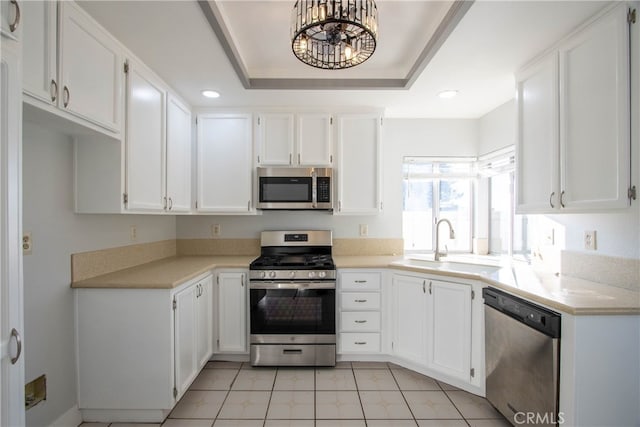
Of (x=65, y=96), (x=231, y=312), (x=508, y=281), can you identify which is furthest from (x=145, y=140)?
(x=508, y=281)

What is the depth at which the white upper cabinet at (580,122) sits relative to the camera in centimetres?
142

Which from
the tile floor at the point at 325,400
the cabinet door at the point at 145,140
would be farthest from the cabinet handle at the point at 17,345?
the tile floor at the point at 325,400

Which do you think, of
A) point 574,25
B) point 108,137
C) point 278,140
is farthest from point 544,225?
point 108,137

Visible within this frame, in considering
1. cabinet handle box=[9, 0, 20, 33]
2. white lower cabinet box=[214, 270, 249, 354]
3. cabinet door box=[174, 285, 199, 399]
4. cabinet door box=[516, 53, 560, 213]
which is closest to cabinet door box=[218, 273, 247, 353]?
white lower cabinet box=[214, 270, 249, 354]

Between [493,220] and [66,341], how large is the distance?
12.0 feet

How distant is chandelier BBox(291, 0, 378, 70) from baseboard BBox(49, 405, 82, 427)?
242cm

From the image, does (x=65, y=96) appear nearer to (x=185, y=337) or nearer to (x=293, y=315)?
(x=185, y=337)

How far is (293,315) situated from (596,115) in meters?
Result: 2.34

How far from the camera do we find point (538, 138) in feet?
6.27

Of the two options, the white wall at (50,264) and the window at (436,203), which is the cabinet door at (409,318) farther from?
the white wall at (50,264)

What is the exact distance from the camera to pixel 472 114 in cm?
307

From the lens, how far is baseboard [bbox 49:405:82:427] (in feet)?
5.55

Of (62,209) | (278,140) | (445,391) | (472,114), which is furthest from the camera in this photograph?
(472,114)

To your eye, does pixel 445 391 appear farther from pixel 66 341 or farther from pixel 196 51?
pixel 196 51
